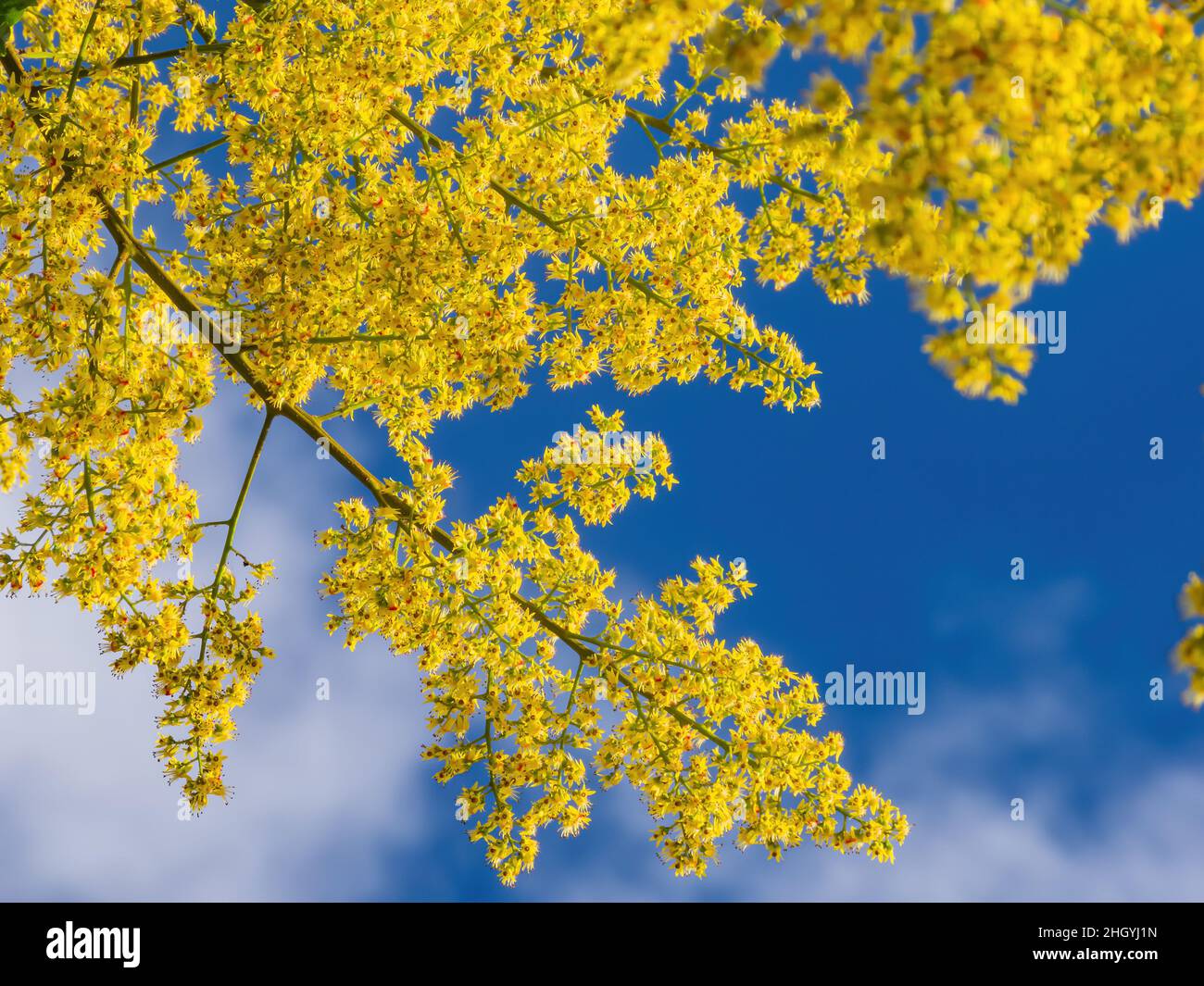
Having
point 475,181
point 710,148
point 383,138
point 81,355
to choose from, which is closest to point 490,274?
point 475,181

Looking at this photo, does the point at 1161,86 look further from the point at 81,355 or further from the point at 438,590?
the point at 81,355

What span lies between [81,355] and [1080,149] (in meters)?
5.96

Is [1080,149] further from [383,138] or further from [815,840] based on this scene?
[383,138]

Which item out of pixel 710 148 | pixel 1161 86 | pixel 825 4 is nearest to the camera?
pixel 825 4

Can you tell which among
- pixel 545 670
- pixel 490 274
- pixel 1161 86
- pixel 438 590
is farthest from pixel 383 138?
pixel 1161 86

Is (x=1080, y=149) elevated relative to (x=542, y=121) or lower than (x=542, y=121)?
lower

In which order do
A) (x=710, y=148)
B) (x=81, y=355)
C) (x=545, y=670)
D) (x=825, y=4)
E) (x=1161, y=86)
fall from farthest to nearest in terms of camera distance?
(x=710, y=148) < (x=545, y=670) < (x=81, y=355) < (x=1161, y=86) < (x=825, y=4)

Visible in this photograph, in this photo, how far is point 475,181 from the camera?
789 centimetres

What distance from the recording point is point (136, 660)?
722 cm

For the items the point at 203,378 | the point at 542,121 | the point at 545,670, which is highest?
the point at 542,121

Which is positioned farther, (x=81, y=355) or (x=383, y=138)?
(x=383, y=138)

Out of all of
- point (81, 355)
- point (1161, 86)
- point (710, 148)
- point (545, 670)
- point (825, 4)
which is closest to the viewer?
point (825, 4)

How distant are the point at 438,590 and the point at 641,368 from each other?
246 centimetres

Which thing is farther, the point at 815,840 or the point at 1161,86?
the point at 815,840
